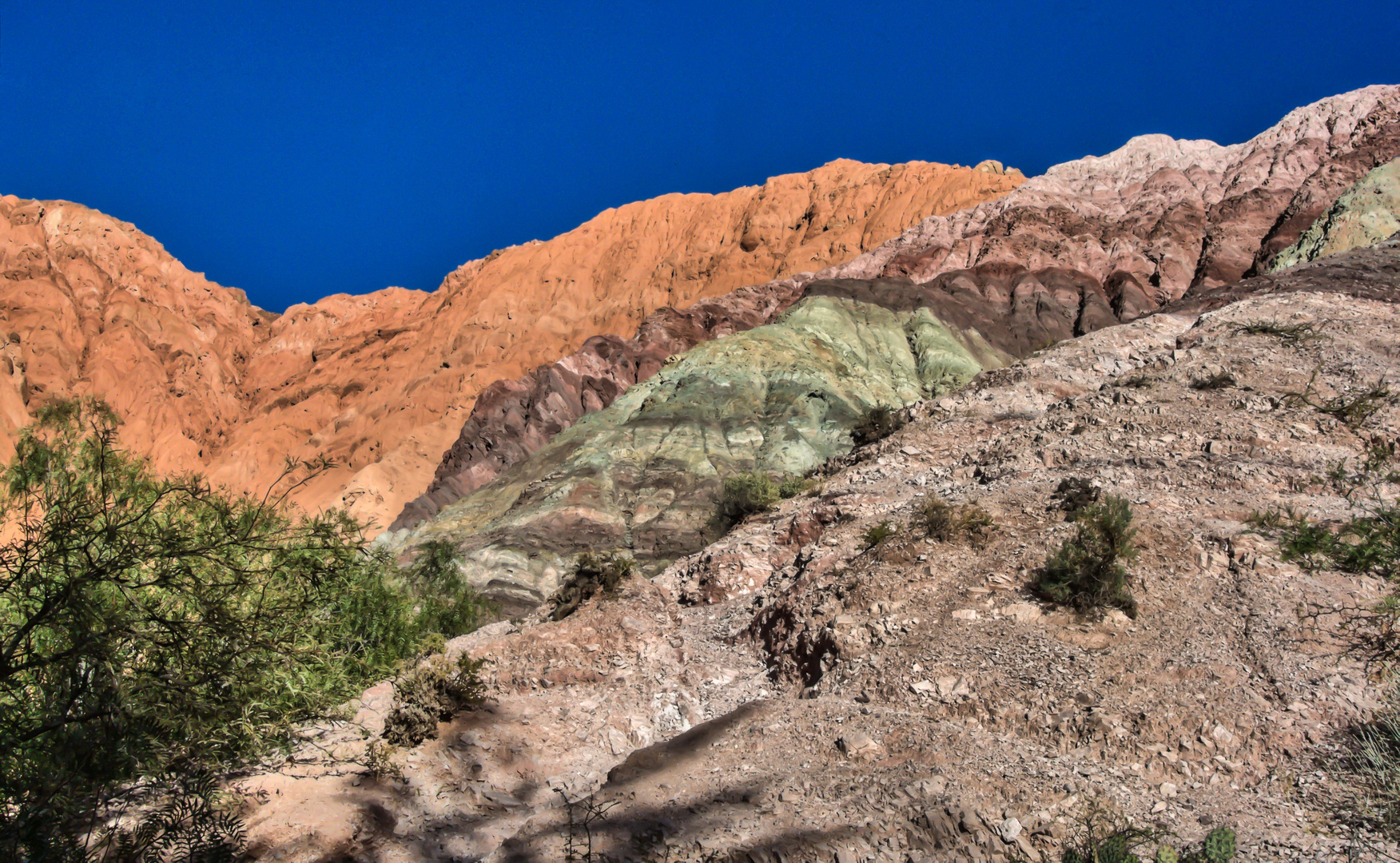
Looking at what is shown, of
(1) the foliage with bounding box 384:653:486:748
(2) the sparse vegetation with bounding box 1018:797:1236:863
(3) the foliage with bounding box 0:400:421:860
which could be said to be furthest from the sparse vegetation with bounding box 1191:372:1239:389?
(3) the foliage with bounding box 0:400:421:860

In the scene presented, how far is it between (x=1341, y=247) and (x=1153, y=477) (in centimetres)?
3764

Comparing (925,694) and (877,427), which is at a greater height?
(877,427)

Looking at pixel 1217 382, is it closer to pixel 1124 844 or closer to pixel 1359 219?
pixel 1124 844

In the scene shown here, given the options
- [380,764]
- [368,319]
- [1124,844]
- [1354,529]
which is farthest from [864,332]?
[368,319]

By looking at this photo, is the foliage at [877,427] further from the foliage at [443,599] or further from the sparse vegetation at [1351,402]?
the foliage at [443,599]

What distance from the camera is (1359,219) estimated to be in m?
43.5

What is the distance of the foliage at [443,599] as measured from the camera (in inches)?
826

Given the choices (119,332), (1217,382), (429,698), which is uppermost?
(119,332)

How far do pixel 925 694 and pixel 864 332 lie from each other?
46576mm

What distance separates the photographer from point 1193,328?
24.5 metres

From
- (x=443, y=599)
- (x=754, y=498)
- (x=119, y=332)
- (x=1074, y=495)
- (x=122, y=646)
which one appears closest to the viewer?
(x=122, y=646)

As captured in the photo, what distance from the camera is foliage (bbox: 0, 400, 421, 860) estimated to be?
5742 mm

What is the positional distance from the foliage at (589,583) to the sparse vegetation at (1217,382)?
1240 cm

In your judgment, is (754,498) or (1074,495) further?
(754,498)
